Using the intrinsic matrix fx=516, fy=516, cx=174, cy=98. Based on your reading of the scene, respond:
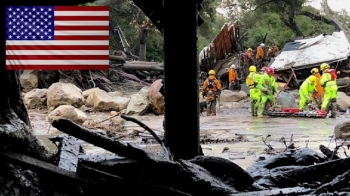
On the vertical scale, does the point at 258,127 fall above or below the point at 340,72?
below

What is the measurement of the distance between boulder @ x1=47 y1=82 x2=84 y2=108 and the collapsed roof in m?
10.5

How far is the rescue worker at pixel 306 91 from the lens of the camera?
18.6 metres

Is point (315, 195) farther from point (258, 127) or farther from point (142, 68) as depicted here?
point (142, 68)

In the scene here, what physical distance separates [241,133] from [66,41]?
8.35 m

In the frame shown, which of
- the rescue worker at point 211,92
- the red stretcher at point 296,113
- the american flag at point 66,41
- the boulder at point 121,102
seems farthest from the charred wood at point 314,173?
the boulder at point 121,102

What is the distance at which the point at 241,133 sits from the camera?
553 inches

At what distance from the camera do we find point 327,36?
2738 cm

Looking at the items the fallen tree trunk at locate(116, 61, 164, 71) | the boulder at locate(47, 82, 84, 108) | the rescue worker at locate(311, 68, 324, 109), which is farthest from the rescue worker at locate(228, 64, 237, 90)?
the boulder at locate(47, 82, 84, 108)

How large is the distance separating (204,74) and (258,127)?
42.6ft

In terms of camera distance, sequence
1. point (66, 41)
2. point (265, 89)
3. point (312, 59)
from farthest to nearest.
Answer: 1. point (312, 59)
2. point (265, 89)
3. point (66, 41)

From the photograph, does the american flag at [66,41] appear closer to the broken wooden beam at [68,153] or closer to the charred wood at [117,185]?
the broken wooden beam at [68,153]

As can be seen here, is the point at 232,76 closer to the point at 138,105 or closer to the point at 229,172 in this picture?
the point at 138,105

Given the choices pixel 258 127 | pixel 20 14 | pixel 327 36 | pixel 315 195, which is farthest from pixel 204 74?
pixel 315 195

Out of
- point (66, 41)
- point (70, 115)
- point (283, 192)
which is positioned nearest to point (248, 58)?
point (70, 115)
